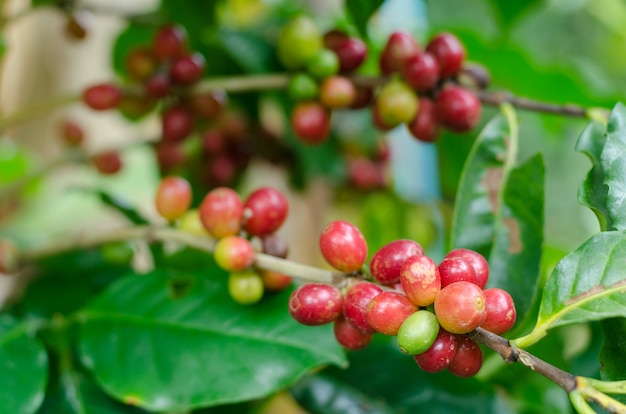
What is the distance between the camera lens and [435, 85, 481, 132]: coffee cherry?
2.05ft

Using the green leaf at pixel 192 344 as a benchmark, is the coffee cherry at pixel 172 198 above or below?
above

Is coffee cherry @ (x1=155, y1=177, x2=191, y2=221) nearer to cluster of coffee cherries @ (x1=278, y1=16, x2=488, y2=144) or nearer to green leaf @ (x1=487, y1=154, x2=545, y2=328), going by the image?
cluster of coffee cherries @ (x1=278, y1=16, x2=488, y2=144)

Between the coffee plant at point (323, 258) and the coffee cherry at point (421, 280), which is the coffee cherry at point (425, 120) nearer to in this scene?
the coffee plant at point (323, 258)

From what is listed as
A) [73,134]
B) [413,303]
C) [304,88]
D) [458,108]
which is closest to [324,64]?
[304,88]

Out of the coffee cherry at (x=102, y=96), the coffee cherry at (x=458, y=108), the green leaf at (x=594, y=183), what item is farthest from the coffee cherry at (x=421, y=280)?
the coffee cherry at (x=102, y=96)

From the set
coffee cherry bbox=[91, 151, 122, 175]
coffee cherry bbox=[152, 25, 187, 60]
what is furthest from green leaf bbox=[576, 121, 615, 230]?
coffee cherry bbox=[91, 151, 122, 175]

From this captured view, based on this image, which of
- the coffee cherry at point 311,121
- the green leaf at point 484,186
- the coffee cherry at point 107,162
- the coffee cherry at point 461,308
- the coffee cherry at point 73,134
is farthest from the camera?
the coffee cherry at point 73,134

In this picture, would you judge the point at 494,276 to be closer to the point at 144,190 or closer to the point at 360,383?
the point at 360,383

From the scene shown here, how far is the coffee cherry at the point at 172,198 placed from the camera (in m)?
0.62

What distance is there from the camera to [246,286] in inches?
21.8

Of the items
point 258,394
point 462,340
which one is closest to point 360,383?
point 258,394

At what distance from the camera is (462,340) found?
1.31 ft

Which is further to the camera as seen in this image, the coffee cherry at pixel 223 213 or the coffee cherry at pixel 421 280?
the coffee cherry at pixel 223 213

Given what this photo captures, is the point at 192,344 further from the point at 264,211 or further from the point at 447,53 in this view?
the point at 447,53
